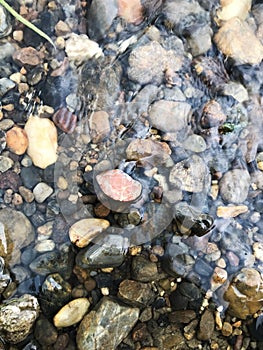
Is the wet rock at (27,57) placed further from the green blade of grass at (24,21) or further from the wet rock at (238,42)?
the wet rock at (238,42)

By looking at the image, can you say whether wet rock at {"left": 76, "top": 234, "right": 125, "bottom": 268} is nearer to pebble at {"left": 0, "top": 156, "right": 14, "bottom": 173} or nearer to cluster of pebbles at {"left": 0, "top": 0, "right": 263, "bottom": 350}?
cluster of pebbles at {"left": 0, "top": 0, "right": 263, "bottom": 350}

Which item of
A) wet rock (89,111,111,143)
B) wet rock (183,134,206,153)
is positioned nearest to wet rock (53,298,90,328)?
wet rock (89,111,111,143)

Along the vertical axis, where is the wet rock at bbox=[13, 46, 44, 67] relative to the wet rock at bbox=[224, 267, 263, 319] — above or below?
above

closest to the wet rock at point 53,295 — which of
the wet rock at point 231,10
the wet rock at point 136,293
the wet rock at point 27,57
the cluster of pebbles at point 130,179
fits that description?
the cluster of pebbles at point 130,179

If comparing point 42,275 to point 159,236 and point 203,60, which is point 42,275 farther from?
point 203,60

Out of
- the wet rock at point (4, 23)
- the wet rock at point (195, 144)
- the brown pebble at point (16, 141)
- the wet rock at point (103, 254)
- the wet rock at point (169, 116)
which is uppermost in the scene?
the wet rock at point (4, 23)

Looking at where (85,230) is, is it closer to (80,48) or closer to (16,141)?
(16,141)
